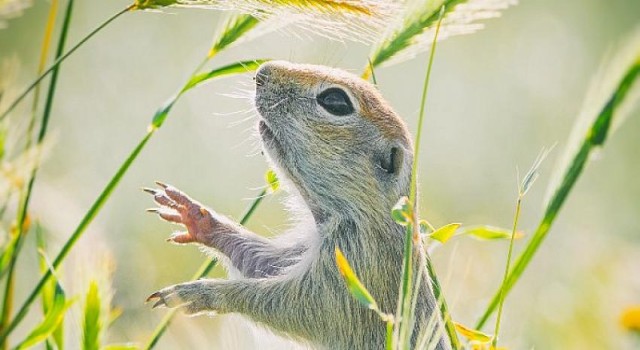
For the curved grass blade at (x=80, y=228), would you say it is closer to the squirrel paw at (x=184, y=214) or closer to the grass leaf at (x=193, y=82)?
the grass leaf at (x=193, y=82)

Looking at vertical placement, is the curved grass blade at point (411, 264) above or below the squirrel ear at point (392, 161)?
above

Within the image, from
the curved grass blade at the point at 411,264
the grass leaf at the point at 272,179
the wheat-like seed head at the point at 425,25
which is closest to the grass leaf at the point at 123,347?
the curved grass blade at the point at 411,264

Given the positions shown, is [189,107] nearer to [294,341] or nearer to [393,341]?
[294,341]

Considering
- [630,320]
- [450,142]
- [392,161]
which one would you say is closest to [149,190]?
[392,161]

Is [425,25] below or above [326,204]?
above

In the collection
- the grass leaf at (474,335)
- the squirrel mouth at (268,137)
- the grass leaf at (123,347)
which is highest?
the squirrel mouth at (268,137)

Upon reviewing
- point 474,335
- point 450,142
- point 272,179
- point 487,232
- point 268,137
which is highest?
point 268,137

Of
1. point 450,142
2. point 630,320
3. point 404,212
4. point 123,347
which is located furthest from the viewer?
point 450,142

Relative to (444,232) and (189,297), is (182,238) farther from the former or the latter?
(444,232)
